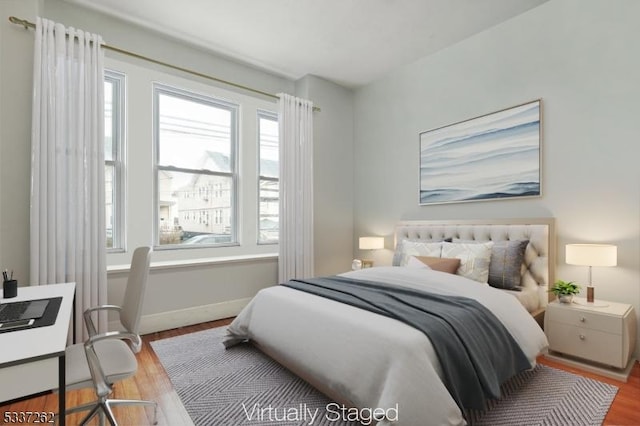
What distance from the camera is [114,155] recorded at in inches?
131

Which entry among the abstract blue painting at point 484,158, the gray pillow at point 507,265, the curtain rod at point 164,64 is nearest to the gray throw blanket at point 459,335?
the gray pillow at point 507,265

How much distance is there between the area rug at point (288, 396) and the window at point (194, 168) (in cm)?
163

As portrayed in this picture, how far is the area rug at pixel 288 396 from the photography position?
182 cm

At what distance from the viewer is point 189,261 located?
11.7ft

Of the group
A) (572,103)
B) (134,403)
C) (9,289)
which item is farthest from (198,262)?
(572,103)

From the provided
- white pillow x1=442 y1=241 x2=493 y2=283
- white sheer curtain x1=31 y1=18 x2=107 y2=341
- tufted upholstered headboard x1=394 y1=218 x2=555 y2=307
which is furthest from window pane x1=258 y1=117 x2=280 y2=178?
white pillow x1=442 y1=241 x2=493 y2=283

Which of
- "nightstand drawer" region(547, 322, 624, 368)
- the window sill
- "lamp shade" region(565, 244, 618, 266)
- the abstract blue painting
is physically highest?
the abstract blue painting

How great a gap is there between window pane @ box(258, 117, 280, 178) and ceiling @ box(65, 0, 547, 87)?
748 mm

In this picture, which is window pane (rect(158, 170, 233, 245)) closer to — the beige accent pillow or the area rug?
the area rug

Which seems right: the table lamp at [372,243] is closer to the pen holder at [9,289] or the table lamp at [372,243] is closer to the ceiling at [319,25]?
the ceiling at [319,25]

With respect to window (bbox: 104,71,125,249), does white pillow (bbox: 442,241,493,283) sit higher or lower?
lower

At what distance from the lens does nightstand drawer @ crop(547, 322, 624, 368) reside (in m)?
2.25

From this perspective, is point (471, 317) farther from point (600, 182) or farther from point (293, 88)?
point (293, 88)

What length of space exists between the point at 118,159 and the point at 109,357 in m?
2.33
